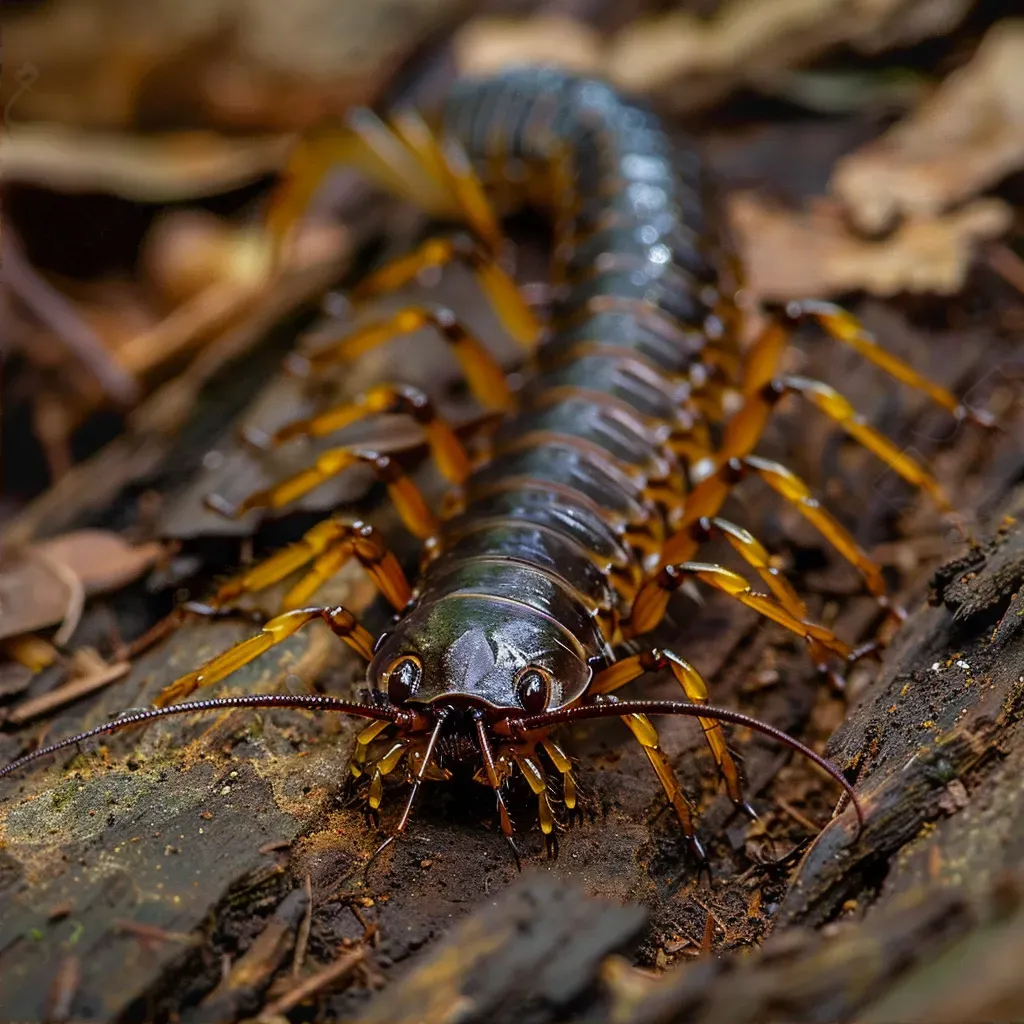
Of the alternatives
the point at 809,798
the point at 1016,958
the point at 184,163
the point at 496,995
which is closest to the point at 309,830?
the point at 496,995

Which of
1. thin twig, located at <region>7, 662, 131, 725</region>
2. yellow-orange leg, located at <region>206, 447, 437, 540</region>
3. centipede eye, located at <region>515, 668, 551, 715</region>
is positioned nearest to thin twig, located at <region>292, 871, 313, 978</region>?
centipede eye, located at <region>515, 668, 551, 715</region>

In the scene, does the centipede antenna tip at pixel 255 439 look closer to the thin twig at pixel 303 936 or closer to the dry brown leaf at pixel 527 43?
the thin twig at pixel 303 936

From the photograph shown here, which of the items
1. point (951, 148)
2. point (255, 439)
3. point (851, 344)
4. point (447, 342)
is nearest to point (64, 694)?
point (255, 439)

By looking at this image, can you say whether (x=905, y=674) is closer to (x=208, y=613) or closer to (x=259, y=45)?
(x=208, y=613)

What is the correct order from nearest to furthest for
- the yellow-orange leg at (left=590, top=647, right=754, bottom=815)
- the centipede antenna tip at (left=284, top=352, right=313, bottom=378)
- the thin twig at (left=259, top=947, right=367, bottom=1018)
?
the thin twig at (left=259, top=947, right=367, bottom=1018) < the yellow-orange leg at (left=590, top=647, right=754, bottom=815) < the centipede antenna tip at (left=284, top=352, right=313, bottom=378)

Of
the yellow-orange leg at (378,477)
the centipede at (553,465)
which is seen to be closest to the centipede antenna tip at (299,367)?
the centipede at (553,465)

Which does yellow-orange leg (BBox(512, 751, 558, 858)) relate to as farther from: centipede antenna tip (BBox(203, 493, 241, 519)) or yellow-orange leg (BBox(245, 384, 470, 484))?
centipede antenna tip (BBox(203, 493, 241, 519))
